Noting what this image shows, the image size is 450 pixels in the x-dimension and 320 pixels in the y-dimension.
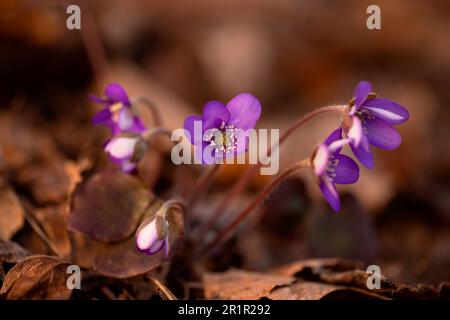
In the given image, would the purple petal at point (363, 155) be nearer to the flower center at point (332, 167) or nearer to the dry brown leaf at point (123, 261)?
the flower center at point (332, 167)

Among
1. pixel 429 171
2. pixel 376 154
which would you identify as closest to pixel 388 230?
pixel 429 171

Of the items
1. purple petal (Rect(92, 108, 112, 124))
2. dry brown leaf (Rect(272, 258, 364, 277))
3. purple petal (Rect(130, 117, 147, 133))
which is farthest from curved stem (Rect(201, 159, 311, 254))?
purple petal (Rect(92, 108, 112, 124))

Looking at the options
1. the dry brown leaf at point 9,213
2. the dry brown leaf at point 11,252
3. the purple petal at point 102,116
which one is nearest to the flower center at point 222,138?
the purple petal at point 102,116

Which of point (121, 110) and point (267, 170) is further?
point (267, 170)

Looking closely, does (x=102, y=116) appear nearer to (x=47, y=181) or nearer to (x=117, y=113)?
(x=117, y=113)

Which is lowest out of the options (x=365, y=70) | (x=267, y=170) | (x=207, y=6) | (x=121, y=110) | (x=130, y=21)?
(x=267, y=170)

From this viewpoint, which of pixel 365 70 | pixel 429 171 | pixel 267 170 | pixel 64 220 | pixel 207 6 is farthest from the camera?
pixel 207 6

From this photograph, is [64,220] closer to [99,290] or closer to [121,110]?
[99,290]

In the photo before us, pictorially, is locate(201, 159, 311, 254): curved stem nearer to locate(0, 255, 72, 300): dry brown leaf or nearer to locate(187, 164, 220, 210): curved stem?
locate(187, 164, 220, 210): curved stem
